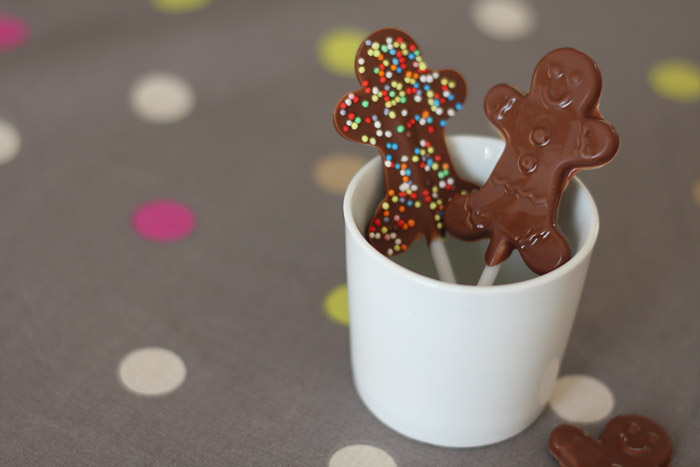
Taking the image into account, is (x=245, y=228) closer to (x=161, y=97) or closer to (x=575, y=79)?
(x=161, y=97)

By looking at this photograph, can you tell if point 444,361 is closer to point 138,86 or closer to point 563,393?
point 563,393

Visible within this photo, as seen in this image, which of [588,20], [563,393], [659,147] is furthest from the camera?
[588,20]

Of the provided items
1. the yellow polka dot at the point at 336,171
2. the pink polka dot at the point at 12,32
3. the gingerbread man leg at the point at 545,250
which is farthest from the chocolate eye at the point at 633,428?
the pink polka dot at the point at 12,32

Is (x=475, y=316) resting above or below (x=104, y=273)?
above

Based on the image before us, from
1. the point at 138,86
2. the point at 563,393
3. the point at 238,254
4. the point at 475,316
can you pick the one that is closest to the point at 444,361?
the point at 475,316

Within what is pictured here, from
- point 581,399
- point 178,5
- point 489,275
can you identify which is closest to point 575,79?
point 489,275
